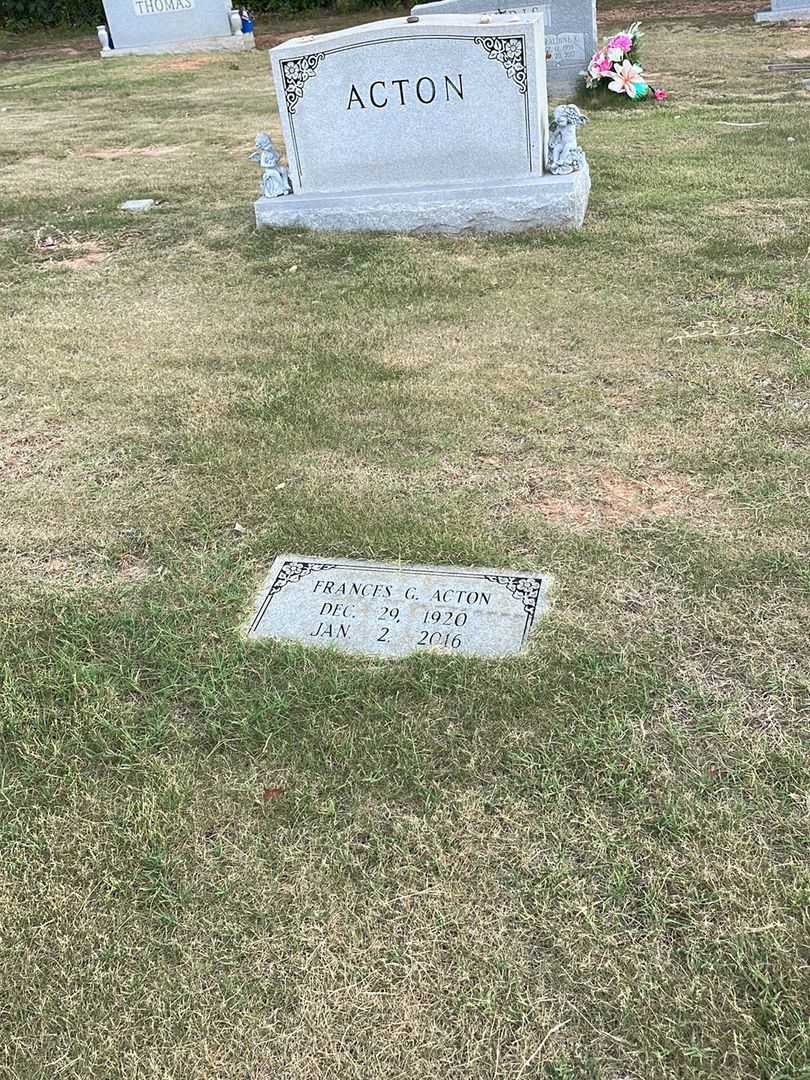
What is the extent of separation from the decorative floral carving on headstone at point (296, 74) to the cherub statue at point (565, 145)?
1462 mm

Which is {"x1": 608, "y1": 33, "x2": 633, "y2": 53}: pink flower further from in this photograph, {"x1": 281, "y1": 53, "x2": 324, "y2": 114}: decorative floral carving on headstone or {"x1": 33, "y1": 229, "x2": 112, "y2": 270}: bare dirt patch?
{"x1": 33, "y1": 229, "x2": 112, "y2": 270}: bare dirt patch

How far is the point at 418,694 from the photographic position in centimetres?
226

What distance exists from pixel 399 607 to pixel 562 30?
29.4 feet

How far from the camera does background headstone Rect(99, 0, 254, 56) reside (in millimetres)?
15250

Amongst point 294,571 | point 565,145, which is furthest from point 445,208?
point 294,571

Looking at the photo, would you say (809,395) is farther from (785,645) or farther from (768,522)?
(785,645)

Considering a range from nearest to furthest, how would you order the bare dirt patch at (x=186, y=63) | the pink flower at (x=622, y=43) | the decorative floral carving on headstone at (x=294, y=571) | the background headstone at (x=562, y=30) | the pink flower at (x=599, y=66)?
1. the decorative floral carving on headstone at (x=294, y=571)
2. the pink flower at (x=599, y=66)
3. the pink flower at (x=622, y=43)
4. the background headstone at (x=562, y=30)
5. the bare dirt patch at (x=186, y=63)

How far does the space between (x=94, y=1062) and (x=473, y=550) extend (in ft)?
5.31

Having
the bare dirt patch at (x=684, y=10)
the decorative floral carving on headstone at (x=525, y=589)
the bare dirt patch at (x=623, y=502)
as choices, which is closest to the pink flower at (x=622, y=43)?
the bare dirt patch at (x=684, y=10)

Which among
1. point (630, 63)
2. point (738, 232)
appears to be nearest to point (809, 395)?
point (738, 232)

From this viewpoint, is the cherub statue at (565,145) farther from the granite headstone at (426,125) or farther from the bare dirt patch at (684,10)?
the bare dirt patch at (684,10)

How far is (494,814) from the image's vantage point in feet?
6.43

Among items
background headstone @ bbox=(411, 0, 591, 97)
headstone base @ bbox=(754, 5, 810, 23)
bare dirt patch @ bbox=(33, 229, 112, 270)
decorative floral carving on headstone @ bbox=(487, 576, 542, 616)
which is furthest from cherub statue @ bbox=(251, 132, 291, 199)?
headstone base @ bbox=(754, 5, 810, 23)

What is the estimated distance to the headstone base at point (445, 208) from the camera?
5.31m
